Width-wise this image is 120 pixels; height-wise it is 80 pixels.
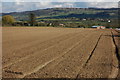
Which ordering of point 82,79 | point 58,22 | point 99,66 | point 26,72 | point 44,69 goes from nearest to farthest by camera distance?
point 82,79 → point 26,72 → point 44,69 → point 99,66 → point 58,22

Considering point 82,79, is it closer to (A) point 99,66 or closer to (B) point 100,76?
(B) point 100,76

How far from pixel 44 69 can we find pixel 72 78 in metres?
2.04

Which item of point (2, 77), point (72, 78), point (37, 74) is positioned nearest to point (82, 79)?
point (72, 78)

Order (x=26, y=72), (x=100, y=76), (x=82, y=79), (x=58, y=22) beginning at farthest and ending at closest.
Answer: (x=58, y=22) < (x=26, y=72) < (x=100, y=76) < (x=82, y=79)

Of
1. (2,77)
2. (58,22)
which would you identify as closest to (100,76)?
(2,77)

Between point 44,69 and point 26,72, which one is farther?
point 44,69

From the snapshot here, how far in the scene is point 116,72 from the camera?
31.1 feet

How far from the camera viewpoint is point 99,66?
10.5 metres

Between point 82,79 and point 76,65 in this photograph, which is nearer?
point 82,79

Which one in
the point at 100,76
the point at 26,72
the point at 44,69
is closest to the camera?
the point at 100,76

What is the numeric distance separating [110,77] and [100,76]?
410 mm

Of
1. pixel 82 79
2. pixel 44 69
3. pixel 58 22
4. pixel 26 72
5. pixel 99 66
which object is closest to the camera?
pixel 82 79

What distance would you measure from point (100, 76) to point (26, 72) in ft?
10.7

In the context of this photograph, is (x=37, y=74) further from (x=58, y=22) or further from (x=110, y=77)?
(x=58, y=22)
